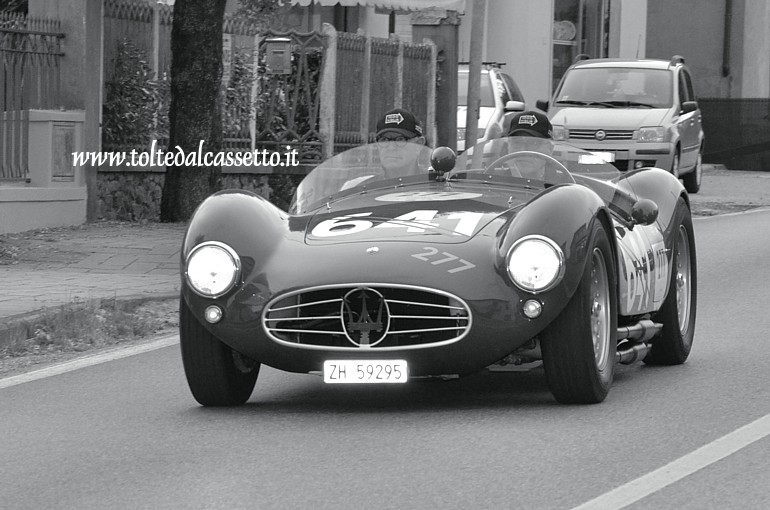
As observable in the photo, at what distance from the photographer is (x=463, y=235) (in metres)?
7.07

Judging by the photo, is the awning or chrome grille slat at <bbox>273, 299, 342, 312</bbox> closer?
chrome grille slat at <bbox>273, 299, 342, 312</bbox>

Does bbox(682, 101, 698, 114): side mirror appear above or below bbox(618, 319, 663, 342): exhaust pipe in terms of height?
above

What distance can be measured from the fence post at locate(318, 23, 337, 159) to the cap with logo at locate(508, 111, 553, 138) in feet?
39.0

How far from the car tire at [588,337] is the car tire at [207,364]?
137 cm

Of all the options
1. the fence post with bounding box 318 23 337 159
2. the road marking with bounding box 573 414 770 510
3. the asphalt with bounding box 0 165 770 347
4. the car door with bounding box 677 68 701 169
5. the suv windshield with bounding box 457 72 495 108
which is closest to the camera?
the road marking with bounding box 573 414 770 510

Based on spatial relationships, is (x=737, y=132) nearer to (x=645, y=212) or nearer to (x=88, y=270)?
(x=88, y=270)

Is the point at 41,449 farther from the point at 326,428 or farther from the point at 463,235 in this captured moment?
the point at 463,235

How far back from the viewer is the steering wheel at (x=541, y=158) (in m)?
8.24

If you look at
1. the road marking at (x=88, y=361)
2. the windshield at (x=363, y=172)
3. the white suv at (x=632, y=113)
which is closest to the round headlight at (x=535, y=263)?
the windshield at (x=363, y=172)

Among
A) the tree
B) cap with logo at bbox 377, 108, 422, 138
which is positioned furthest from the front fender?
the tree

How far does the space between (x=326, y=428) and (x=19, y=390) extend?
2.11 meters

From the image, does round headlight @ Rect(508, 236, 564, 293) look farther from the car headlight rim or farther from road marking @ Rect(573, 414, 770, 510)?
road marking @ Rect(573, 414, 770, 510)

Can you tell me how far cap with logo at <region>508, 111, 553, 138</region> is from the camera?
29.6 ft

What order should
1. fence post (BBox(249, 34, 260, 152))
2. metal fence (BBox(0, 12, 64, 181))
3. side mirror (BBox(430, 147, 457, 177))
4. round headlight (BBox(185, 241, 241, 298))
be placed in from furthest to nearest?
fence post (BBox(249, 34, 260, 152)) → metal fence (BBox(0, 12, 64, 181)) → side mirror (BBox(430, 147, 457, 177)) → round headlight (BBox(185, 241, 241, 298))
